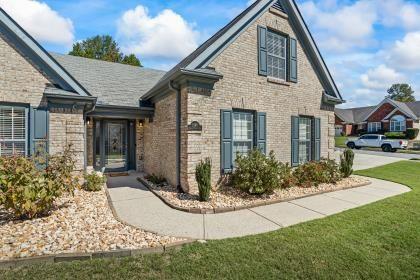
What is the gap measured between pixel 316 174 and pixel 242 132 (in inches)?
138

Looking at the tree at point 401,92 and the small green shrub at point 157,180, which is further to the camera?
the tree at point 401,92

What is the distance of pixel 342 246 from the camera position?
427 cm

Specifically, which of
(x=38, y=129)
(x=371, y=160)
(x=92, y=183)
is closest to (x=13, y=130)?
(x=38, y=129)

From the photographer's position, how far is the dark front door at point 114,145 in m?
11.5

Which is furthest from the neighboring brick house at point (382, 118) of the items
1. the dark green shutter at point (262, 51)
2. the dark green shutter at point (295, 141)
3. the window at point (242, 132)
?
the window at point (242, 132)

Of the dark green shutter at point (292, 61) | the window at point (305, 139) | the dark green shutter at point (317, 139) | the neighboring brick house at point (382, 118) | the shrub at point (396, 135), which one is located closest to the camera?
the dark green shutter at point (292, 61)

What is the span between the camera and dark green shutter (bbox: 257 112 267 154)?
8.93 metres

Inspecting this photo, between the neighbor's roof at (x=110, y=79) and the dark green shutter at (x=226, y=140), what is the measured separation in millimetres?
4651

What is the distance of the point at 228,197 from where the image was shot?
24.1 feet

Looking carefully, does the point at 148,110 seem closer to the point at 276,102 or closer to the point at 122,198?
the point at 122,198

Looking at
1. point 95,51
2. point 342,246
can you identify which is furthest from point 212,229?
point 95,51

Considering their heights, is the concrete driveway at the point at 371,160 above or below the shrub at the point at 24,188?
below

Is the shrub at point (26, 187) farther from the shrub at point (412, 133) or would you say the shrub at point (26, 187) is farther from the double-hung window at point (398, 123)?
the double-hung window at point (398, 123)

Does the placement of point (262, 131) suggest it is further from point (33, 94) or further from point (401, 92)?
point (401, 92)
